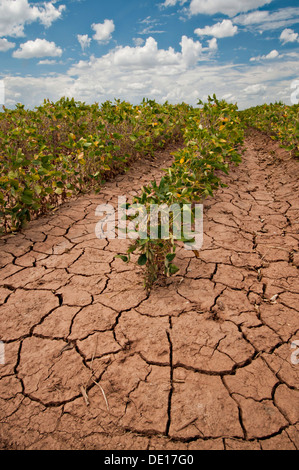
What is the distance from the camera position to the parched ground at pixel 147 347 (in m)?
1.26

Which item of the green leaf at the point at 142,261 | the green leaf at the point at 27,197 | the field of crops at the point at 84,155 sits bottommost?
the green leaf at the point at 142,261

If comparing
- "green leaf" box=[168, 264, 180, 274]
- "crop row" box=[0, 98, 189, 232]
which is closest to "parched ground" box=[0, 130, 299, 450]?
"green leaf" box=[168, 264, 180, 274]

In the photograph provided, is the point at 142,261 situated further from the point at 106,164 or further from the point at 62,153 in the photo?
the point at 62,153

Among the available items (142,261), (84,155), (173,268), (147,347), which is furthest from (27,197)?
(147,347)

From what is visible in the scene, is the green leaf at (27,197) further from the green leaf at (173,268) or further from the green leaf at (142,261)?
the green leaf at (173,268)

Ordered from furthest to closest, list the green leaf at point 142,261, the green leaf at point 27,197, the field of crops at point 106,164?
the green leaf at point 27,197, the field of crops at point 106,164, the green leaf at point 142,261

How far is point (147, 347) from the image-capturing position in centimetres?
164

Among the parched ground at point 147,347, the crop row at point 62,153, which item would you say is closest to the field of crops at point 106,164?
the crop row at point 62,153

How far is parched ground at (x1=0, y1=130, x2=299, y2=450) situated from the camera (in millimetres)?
1257

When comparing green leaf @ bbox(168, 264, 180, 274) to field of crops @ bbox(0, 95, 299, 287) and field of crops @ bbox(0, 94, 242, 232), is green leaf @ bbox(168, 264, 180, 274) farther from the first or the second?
field of crops @ bbox(0, 94, 242, 232)

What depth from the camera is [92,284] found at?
218 cm

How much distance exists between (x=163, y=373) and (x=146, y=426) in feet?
0.92
